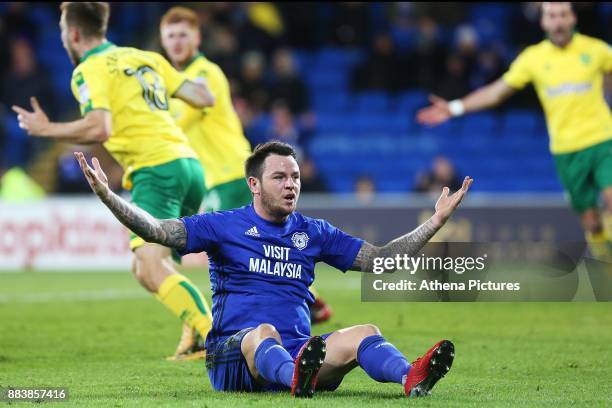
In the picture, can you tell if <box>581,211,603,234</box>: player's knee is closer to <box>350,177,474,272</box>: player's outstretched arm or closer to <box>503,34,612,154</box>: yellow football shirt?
<box>503,34,612,154</box>: yellow football shirt

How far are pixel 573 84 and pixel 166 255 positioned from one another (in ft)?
16.4

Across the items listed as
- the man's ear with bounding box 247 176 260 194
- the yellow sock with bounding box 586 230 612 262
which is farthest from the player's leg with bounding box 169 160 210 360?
the yellow sock with bounding box 586 230 612 262

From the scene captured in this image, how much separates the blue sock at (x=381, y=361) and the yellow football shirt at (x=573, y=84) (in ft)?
20.1

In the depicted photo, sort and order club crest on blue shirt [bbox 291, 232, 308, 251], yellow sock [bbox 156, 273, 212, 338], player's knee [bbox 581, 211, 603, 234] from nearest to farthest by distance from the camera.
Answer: club crest on blue shirt [bbox 291, 232, 308, 251] < yellow sock [bbox 156, 273, 212, 338] < player's knee [bbox 581, 211, 603, 234]

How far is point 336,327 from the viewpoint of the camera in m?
9.62

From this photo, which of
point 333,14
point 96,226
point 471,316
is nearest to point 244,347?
point 471,316

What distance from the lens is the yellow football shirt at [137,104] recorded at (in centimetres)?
783

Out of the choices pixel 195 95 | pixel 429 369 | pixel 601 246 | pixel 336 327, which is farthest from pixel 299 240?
pixel 601 246

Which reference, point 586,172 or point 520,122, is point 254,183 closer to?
point 586,172

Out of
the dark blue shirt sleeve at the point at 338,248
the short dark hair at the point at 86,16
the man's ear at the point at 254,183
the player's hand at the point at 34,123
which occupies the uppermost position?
the short dark hair at the point at 86,16

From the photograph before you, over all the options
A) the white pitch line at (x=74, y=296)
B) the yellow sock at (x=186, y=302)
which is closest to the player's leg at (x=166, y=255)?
the yellow sock at (x=186, y=302)

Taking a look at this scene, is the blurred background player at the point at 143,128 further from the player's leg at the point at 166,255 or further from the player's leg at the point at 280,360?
the player's leg at the point at 280,360

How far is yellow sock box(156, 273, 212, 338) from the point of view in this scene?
759cm

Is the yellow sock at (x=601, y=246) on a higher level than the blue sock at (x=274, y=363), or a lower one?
lower
